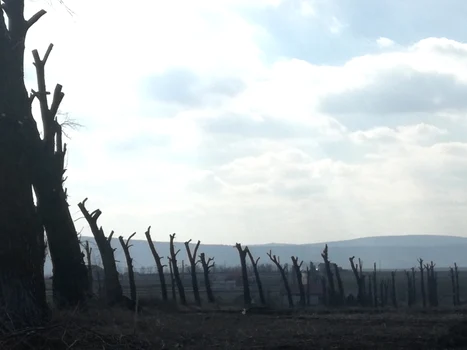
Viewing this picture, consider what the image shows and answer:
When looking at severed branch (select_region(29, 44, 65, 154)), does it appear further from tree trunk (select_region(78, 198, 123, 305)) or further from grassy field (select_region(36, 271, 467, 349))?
grassy field (select_region(36, 271, 467, 349))

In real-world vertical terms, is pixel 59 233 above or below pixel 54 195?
below

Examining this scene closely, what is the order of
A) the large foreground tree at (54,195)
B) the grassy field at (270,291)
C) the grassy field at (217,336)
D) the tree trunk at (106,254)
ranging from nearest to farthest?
1. the grassy field at (217,336)
2. the large foreground tree at (54,195)
3. the tree trunk at (106,254)
4. the grassy field at (270,291)

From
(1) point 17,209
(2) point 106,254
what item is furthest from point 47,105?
(1) point 17,209

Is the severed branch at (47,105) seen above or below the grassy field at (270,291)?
above

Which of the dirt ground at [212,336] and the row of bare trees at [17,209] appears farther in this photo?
the row of bare trees at [17,209]

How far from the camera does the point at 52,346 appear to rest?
10172mm

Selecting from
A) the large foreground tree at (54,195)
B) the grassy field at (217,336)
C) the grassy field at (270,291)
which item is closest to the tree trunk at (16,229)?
the grassy field at (217,336)

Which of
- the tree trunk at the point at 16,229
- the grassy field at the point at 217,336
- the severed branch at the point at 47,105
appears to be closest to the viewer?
the grassy field at the point at 217,336

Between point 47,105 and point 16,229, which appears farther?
point 47,105

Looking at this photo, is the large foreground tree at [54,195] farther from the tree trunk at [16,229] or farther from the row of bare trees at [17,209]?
the tree trunk at [16,229]

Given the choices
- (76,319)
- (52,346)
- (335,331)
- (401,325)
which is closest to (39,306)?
(76,319)

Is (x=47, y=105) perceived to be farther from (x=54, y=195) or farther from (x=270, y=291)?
(x=270, y=291)

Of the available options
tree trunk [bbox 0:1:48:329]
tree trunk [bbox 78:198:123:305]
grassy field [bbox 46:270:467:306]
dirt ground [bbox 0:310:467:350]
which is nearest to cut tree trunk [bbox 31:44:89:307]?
tree trunk [bbox 78:198:123:305]

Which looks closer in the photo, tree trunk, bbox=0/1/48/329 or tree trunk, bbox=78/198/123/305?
tree trunk, bbox=0/1/48/329
